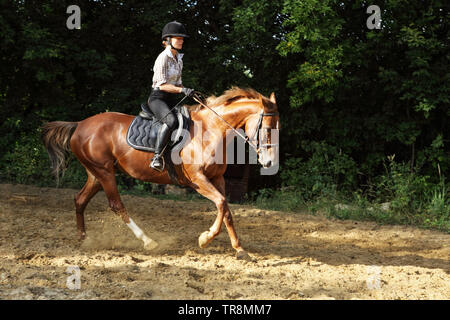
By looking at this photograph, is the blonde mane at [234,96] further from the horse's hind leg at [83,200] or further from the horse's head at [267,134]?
the horse's hind leg at [83,200]

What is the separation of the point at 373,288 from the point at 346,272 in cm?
66

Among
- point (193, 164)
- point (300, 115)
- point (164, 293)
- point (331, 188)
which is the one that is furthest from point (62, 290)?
point (300, 115)

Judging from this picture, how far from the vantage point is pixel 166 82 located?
6.17m

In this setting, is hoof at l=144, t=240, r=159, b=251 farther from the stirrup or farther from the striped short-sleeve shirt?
the striped short-sleeve shirt

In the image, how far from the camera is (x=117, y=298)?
4188 mm

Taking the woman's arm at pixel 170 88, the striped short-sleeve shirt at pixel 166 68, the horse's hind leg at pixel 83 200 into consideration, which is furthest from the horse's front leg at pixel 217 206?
the horse's hind leg at pixel 83 200

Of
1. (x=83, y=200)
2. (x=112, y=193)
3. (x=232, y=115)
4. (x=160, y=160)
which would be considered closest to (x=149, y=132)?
(x=160, y=160)

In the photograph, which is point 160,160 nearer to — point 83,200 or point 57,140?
point 83,200

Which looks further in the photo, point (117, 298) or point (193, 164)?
point (193, 164)

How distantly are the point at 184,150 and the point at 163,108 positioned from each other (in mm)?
676

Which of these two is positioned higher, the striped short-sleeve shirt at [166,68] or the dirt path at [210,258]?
the striped short-sleeve shirt at [166,68]

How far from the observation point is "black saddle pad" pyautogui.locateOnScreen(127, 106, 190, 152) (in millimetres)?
6164

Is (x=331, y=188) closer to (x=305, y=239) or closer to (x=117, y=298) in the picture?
(x=305, y=239)

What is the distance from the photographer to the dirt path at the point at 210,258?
453 cm
